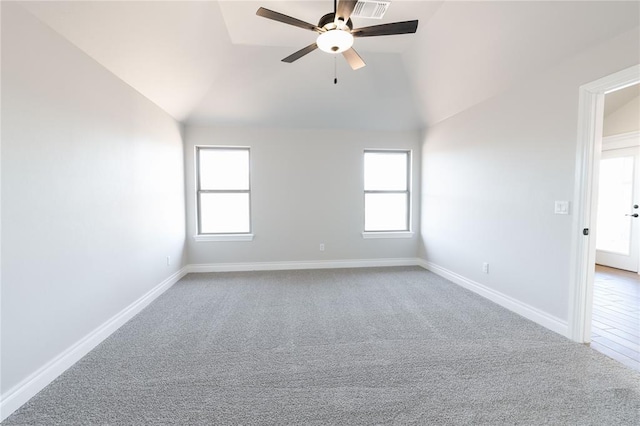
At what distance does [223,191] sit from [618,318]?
5053 mm

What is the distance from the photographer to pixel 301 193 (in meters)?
4.41

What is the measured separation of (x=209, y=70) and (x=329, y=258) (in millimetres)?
3217

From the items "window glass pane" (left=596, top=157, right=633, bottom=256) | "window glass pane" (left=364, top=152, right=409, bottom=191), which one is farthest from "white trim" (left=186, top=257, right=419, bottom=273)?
"window glass pane" (left=596, top=157, right=633, bottom=256)

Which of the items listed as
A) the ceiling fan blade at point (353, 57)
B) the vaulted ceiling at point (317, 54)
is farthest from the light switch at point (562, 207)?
the ceiling fan blade at point (353, 57)

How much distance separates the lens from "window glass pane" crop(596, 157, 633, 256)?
4.18m

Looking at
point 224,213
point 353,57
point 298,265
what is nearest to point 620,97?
point 353,57

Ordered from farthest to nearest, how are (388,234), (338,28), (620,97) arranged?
(388,234)
(620,97)
(338,28)

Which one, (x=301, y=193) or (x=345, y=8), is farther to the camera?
(x=301, y=193)

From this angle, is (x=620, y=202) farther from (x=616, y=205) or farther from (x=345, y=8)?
(x=345, y=8)

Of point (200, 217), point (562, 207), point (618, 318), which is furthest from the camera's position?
point (200, 217)

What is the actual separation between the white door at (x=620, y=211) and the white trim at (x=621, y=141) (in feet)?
0.22

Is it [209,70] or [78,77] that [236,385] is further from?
[209,70]

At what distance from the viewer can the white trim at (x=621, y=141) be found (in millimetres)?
4035

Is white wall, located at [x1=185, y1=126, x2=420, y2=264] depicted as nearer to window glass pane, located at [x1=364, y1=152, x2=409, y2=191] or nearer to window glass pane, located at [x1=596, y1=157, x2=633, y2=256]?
window glass pane, located at [x1=364, y1=152, x2=409, y2=191]
